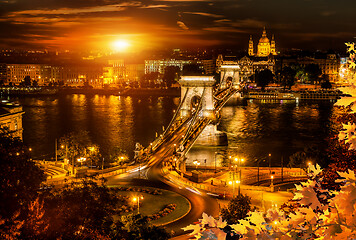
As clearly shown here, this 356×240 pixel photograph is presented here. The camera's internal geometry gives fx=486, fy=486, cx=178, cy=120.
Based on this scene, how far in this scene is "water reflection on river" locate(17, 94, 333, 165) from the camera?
26.9m

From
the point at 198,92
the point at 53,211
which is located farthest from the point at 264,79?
the point at 53,211

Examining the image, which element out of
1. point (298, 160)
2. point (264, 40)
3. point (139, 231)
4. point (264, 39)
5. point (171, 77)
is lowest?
point (298, 160)

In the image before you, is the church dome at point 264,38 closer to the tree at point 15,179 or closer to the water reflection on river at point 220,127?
the water reflection on river at point 220,127

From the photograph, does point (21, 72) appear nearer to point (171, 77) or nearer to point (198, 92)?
point (171, 77)

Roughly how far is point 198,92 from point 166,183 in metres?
17.9

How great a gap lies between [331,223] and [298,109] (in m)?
48.3

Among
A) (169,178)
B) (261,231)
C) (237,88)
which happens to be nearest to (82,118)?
(237,88)

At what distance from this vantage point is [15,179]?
24.6ft

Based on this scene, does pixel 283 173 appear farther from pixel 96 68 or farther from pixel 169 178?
pixel 96 68

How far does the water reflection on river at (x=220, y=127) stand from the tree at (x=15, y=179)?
15907mm

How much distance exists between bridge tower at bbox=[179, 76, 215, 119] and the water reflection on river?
2.27 m

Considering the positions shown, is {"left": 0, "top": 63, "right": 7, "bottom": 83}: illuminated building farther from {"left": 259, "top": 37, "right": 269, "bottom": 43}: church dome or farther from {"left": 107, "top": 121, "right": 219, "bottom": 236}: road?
{"left": 107, "top": 121, "right": 219, "bottom": 236}: road

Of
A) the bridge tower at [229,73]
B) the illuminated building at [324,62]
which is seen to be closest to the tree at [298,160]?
the bridge tower at [229,73]

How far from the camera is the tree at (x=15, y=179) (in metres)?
6.58
